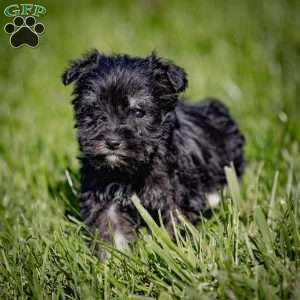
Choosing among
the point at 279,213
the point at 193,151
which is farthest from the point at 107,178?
the point at 279,213

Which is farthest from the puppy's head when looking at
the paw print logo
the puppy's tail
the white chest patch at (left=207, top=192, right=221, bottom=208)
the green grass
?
the puppy's tail

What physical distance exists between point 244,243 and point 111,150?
106 cm

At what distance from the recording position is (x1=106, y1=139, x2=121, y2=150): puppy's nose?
343cm

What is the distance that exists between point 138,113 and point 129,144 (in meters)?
0.35

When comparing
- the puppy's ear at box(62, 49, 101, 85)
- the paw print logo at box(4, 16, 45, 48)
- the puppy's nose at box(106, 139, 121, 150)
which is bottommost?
the puppy's nose at box(106, 139, 121, 150)

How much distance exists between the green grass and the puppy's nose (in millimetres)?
483

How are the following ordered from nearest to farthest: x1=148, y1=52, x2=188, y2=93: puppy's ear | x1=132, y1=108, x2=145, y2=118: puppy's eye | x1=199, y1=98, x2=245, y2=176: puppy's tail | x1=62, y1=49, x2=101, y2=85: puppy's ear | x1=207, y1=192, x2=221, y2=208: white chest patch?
1. x1=132, y1=108, x2=145, y2=118: puppy's eye
2. x1=148, y1=52, x2=188, y2=93: puppy's ear
3. x1=62, y1=49, x2=101, y2=85: puppy's ear
4. x1=207, y1=192, x2=221, y2=208: white chest patch
5. x1=199, y1=98, x2=245, y2=176: puppy's tail

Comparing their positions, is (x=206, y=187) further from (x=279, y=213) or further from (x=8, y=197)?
(x=8, y=197)

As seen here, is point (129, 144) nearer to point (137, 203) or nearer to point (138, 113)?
point (138, 113)

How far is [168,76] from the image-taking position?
402cm

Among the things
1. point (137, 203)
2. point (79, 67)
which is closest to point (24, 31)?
point (79, 67)

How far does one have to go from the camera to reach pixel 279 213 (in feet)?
12.5

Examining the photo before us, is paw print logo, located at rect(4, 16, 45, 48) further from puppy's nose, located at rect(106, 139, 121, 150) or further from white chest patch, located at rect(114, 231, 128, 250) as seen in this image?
white chest patch, located at rect(114, 231, 128, 250)

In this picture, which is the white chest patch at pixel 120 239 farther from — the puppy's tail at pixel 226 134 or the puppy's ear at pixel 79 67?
the puppy's tail at pixel 226 134
